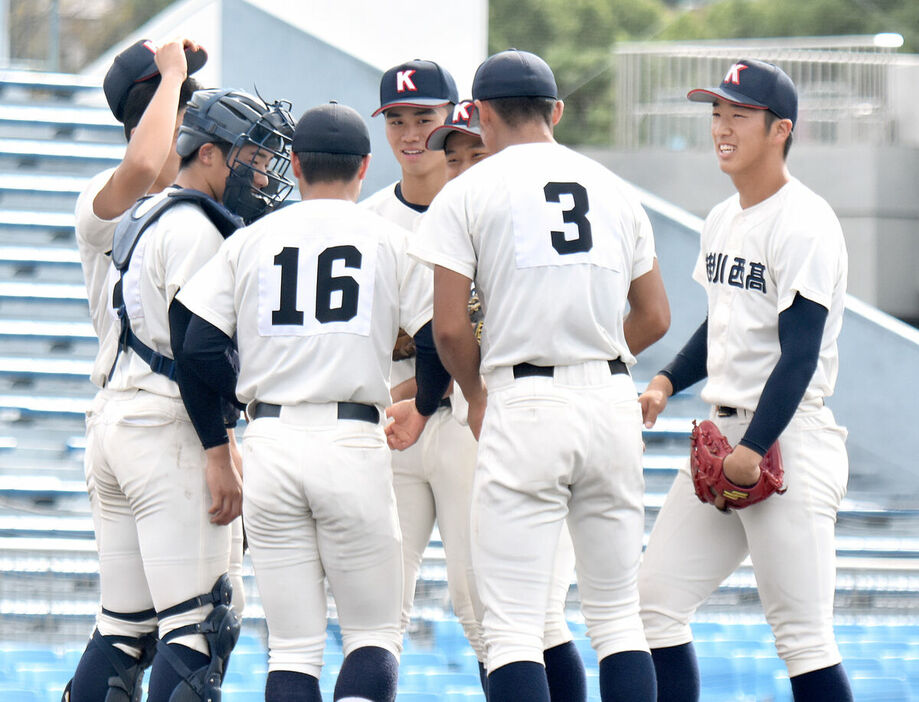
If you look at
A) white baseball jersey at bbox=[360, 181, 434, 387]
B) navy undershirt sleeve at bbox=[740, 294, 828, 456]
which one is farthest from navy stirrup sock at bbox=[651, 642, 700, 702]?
white baseball jersey at bbox=[360, 181, 434, 387]

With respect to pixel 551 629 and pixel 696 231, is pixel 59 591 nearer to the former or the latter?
pixel 551 629

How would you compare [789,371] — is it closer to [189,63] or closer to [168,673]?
[168,673]

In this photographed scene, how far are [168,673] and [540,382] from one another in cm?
128

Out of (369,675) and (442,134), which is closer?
(369,675)

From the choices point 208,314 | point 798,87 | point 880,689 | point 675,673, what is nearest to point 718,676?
point 880,689

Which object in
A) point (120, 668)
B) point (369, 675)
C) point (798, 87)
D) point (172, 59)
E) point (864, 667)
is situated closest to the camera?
point (369, 675)

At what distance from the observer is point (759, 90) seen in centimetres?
339

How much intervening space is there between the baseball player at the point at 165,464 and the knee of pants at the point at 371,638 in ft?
1.19

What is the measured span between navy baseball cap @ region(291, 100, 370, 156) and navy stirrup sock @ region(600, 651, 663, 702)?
58.6 inches

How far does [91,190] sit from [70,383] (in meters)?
4.61

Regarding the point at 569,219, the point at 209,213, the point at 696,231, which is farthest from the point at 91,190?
the point at 696,231

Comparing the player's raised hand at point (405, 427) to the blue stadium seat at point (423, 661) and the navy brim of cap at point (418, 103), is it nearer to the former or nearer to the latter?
the navy brim of cap at point (418, 103)

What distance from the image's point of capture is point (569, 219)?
3.08 m

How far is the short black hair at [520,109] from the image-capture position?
126 inches
